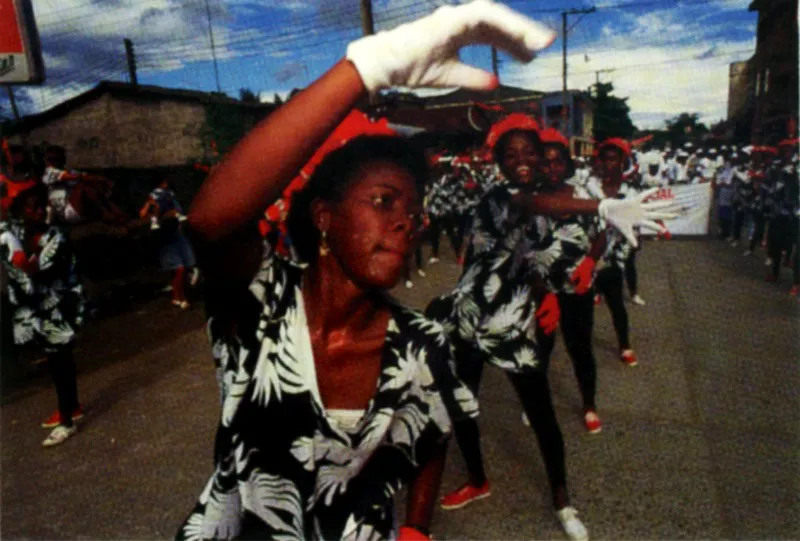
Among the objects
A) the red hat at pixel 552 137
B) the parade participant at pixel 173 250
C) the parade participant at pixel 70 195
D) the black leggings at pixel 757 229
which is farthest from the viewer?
the black leggings at pixel 757 229

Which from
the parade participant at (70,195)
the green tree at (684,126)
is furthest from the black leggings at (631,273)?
the parade participant at (70,195)

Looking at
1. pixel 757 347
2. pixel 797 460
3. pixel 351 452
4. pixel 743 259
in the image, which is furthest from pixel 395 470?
pixel 743 259

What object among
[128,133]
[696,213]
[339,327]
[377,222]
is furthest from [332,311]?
[696,213]

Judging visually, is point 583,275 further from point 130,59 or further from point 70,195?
Result: point 70,195

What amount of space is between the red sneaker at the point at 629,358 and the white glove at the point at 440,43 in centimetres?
385

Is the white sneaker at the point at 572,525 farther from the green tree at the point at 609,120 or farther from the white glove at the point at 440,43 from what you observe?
the green tree at the point at 609,120

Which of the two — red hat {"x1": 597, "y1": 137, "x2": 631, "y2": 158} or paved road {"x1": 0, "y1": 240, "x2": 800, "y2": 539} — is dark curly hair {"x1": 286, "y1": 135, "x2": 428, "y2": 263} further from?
red hat {"x1": 597, "y1": 137, "x2": 631, "y2": 158}

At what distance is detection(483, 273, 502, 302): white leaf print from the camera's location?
2.52m

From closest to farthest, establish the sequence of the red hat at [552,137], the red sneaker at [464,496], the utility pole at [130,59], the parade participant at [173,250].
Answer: the utility pole at [130,59] → the red sneaker at [464,496] → the red hat at [552,137] → the parade participant at [173,250]

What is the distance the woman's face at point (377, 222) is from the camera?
3.71 ft

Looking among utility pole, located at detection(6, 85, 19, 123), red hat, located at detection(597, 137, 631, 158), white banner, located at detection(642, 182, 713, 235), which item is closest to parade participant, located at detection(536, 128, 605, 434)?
red hat, located at detection(597, 137, 631, 158)

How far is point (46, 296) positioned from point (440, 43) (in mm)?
3441

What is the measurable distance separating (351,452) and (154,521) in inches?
77.3

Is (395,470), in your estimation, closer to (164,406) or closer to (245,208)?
(245,208)
